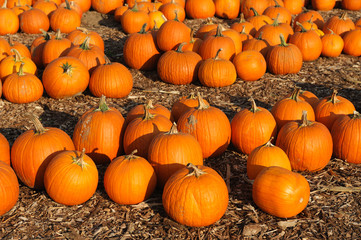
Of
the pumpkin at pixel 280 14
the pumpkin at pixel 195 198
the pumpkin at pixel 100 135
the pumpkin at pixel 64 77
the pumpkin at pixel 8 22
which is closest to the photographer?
the pumpkin at pixel 195 198

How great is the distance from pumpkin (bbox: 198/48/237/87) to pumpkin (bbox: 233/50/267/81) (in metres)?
0.28

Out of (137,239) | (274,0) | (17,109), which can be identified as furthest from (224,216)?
(274,0)

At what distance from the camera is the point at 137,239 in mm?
3992

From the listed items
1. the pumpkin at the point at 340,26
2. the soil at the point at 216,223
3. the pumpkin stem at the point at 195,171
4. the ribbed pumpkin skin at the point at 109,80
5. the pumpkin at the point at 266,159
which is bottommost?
the soil at the point at 216,223

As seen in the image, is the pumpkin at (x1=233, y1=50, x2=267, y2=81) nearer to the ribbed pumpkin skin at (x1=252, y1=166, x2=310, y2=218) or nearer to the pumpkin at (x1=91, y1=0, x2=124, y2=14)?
the ribbed pumpkin skin at (x1=252, y1=166, x2=310, y2=218)

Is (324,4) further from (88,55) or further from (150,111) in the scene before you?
(150,111)

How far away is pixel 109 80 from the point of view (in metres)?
7.02

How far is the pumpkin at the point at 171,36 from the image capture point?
8109 mm

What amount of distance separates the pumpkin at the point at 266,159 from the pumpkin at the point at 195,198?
0.65 m

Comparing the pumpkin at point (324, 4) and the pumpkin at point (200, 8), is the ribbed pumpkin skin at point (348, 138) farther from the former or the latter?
the pumpkin at point (324, 4)

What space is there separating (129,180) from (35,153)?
1.06 m

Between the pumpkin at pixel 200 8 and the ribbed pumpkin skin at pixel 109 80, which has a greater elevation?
the pumpkin at pixel 200 8

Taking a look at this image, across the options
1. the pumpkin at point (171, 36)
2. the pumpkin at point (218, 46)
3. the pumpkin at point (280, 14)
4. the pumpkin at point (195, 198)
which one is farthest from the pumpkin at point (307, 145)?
the pumpkin at point (280, 14)

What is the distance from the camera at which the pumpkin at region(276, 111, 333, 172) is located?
16.3ft
